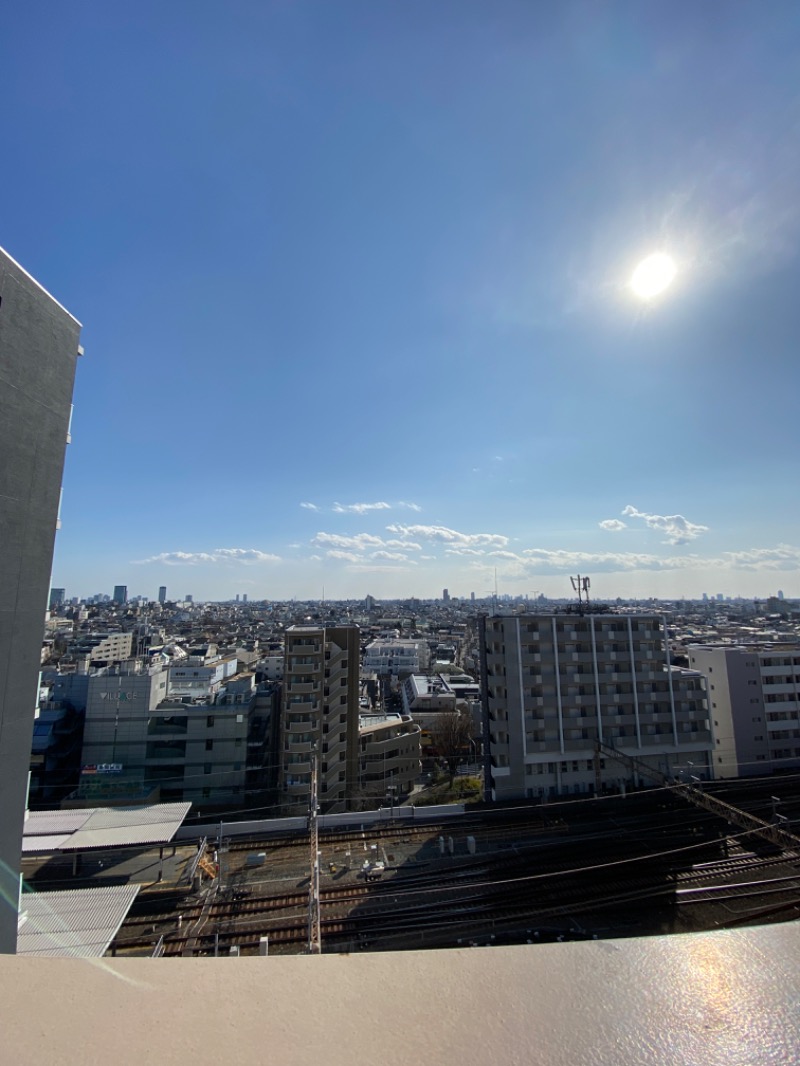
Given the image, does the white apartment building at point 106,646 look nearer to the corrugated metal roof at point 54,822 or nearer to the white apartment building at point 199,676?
the white apartment building at point 199,676

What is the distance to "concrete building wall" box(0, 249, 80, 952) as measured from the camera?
2084 millimetres

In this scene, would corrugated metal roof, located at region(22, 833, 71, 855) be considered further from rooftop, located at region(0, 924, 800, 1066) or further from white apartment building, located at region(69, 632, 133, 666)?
white apartment building, located at region(69, 632, 133, 666)

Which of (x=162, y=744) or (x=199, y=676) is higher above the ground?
(x=199, y=676)

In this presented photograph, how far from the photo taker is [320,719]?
15.1m

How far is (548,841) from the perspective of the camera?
1059 cm

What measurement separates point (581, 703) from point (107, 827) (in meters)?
12.8

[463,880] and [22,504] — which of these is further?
[463,880]

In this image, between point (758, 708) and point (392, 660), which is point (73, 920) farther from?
point (392, 660)

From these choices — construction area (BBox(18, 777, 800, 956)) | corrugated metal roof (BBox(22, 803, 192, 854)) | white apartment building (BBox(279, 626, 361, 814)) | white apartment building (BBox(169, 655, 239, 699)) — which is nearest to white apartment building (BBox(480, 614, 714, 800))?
construction area (BBox(18, 777, 800, 956))

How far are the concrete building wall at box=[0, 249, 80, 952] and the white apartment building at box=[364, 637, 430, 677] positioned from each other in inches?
1367

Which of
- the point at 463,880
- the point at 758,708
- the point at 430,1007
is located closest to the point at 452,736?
the point at 463,880

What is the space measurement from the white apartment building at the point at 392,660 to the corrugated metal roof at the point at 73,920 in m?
30.0

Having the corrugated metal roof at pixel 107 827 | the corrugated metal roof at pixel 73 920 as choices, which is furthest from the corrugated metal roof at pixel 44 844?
the corrugated metal roof at pixel 73 920

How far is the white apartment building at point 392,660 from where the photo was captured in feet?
121
